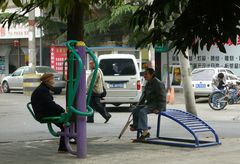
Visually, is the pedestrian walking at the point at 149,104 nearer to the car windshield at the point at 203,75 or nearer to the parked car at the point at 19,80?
the car windshield at the point at 203,75

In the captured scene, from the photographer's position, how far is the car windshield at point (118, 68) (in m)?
19.7

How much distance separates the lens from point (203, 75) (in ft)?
86.8

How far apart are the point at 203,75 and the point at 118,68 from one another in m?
7.83

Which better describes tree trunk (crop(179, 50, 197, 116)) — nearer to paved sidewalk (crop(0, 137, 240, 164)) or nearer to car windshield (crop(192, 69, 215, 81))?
paved sidewalk (crop(0, 137, 240, 164))

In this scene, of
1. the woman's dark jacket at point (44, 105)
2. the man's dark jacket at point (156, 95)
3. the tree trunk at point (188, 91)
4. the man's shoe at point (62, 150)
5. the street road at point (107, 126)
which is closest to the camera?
the woman's dark jacket at point (44, 105)

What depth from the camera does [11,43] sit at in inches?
1804

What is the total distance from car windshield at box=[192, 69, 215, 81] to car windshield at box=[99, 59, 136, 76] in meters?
7.09

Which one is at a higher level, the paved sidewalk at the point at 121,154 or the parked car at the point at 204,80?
the parked car at the point at 204,80

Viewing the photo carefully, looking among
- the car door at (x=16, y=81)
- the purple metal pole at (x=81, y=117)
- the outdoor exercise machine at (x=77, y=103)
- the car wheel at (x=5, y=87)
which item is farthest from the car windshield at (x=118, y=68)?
the car wheel at (x=5, y=87)

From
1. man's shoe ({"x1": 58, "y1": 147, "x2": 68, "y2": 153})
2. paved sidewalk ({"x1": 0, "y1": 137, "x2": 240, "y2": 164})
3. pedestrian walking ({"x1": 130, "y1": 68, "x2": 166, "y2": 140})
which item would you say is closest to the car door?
paved sidewalk ({"x1": 0, "y1": 137, "x2": 240, "y2": 164})

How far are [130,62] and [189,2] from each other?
52.2ft

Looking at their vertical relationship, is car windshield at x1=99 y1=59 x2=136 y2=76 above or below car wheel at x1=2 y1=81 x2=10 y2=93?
above

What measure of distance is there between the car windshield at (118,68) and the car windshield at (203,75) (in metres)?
7.09

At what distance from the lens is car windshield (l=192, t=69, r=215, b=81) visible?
2614cm
